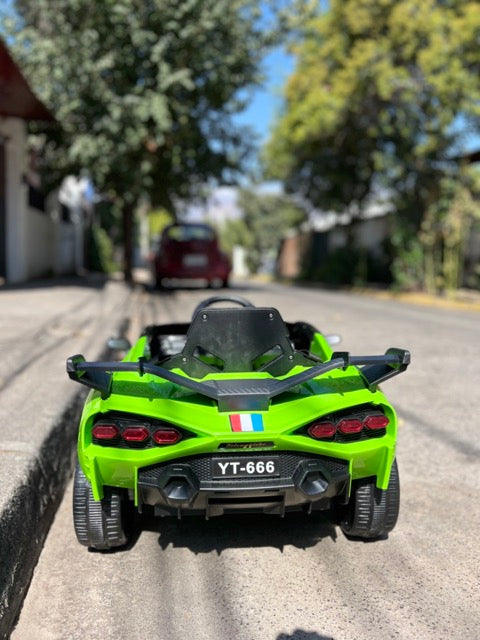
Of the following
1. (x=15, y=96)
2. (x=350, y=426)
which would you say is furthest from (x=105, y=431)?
(x=15, y=96)

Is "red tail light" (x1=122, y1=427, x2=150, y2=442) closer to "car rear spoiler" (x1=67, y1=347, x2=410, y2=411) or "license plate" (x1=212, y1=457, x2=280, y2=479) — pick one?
"car rear spoiler" (x1=67, y1=347, x2=410, y2=411)

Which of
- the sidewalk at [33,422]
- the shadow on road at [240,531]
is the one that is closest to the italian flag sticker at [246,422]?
the shadow on road at [240,531]

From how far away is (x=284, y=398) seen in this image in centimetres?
285

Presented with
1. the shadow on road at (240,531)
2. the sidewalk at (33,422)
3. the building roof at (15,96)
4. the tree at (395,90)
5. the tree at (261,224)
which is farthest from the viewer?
the tree at (261,224)

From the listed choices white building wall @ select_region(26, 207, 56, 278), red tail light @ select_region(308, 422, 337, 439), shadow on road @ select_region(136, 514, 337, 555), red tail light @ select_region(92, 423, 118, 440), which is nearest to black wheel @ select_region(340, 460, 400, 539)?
shadow on road @ select_region(136, 514, 337, 555)

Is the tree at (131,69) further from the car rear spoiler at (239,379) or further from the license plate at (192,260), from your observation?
the car rear spoiler at (239,379)

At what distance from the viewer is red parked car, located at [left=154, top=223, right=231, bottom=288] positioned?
1656cm

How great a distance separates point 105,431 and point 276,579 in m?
0.99

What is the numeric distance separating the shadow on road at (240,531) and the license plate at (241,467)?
26.0 inches

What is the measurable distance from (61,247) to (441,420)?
61.3 ft

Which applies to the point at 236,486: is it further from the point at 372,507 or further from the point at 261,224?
the point at 261,224

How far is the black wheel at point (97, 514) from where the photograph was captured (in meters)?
2.92

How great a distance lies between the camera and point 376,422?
2830 mm

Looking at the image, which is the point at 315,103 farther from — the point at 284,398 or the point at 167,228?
the point at 284,398
